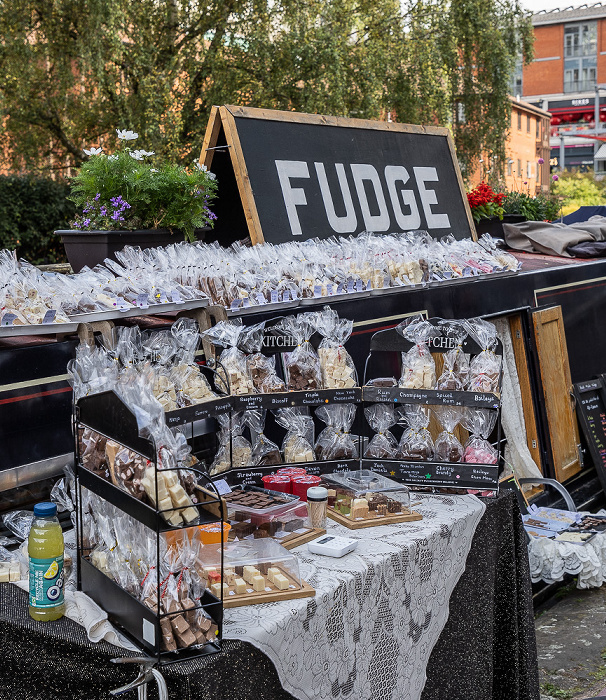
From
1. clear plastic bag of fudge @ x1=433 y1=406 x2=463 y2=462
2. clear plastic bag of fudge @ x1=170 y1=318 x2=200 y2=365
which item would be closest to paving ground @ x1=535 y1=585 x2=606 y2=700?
clear plastic bag of fudge @ x1=433 y1=406 x2=463 y2=462

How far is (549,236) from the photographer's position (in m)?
7.64

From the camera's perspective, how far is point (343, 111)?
14555mm

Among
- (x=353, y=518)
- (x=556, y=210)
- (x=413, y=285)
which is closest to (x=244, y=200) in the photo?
(x=413, y=285)

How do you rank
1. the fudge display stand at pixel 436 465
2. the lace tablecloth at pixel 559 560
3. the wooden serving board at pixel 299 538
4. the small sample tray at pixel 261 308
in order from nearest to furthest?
the wooden serving board at pixel 299 538 → the fudge display stand at pixel 436 465 → the small sample tray at pixel 261 308 → the lace tablecloth at pixel 559 560

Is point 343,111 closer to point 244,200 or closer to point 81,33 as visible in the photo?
point 81,33

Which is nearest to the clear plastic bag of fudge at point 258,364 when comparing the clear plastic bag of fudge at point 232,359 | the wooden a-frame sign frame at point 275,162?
the clear plastic bag of fudge at point 232,359

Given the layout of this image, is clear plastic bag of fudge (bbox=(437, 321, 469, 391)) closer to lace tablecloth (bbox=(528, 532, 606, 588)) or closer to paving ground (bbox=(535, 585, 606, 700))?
paving ground (bbox=(535, 585, 606, 700))

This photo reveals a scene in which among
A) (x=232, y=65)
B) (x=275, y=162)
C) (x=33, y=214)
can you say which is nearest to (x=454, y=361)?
(x=275, y=162)

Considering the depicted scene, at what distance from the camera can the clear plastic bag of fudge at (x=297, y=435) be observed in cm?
345

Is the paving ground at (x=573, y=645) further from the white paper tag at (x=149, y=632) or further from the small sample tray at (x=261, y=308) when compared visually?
the white paper tag at (x=149, y=632)

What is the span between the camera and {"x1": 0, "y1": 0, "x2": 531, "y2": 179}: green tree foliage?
1348cm

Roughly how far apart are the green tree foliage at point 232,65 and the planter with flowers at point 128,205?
9.09 metres

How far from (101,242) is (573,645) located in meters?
3.48

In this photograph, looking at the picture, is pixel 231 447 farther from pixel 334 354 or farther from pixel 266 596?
pixel 266 596
